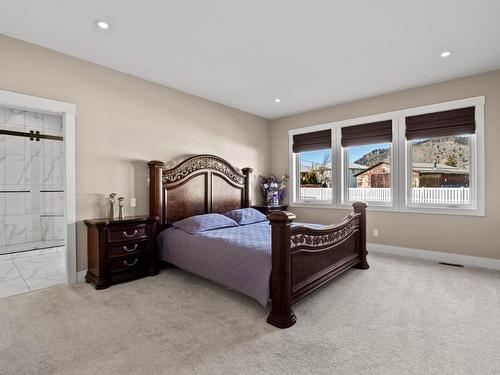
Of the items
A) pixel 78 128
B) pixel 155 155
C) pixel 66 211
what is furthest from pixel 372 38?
pixel 66 211

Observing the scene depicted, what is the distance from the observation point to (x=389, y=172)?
450cm

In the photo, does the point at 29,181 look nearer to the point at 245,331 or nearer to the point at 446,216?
the point at 245,331

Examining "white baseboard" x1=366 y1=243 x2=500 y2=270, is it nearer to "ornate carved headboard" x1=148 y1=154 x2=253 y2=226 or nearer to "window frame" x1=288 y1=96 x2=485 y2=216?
"window frame" x1=288 y1=96 x2=485 y2=216

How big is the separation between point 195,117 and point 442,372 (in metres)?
4.19

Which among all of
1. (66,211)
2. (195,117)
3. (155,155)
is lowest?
(66,211)

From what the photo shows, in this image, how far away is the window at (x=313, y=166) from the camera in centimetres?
521

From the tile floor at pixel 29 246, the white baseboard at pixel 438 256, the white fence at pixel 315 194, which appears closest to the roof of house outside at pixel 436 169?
the white baseboard at pixel 438 256

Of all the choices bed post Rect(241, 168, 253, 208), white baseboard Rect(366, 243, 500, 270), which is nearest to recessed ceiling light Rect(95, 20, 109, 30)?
bed post Rect(241, 168, 253, 208)

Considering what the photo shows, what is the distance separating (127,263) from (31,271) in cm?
154

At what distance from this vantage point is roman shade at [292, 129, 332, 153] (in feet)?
16.8

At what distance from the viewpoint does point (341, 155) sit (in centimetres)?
498

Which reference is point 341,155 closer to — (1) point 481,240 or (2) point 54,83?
(1) point 481,240

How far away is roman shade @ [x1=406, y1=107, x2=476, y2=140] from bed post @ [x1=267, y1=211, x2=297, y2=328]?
3.13 metres

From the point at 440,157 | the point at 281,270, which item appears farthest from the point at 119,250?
the point at 440,157
